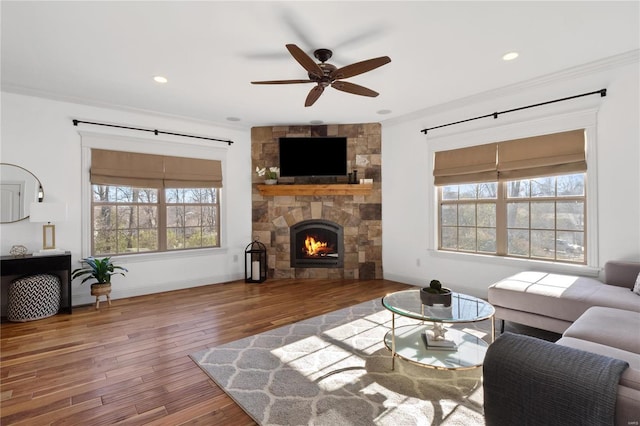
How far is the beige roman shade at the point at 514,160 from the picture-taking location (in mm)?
3434

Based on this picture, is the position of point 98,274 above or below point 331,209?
below

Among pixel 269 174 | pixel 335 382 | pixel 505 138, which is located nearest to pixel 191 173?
pixel 269 174

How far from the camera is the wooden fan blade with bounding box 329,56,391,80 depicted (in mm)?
2479

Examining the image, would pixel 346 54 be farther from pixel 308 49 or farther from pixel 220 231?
pixel 220 231

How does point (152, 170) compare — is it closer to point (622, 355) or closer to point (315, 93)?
point (315, 93)

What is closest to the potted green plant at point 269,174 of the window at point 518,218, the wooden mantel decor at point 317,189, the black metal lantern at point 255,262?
the wooden mantel decor at point 317,189

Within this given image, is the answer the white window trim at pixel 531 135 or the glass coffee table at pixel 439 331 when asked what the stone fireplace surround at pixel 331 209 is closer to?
the white window trim at pixel 531 135

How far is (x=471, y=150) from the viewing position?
4266mm

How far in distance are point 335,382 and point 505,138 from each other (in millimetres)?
3537

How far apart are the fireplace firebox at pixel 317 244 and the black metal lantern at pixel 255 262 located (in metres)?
0.51

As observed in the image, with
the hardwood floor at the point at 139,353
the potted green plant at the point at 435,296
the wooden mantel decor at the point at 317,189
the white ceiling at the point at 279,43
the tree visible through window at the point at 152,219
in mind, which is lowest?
the hardwood floor at the point at 139,353

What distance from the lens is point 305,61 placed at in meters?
2.48

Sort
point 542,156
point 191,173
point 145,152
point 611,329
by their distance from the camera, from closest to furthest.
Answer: point 611,329, point 542,156, point 145,152, point 191,173

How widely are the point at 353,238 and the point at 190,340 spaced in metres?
3.13
